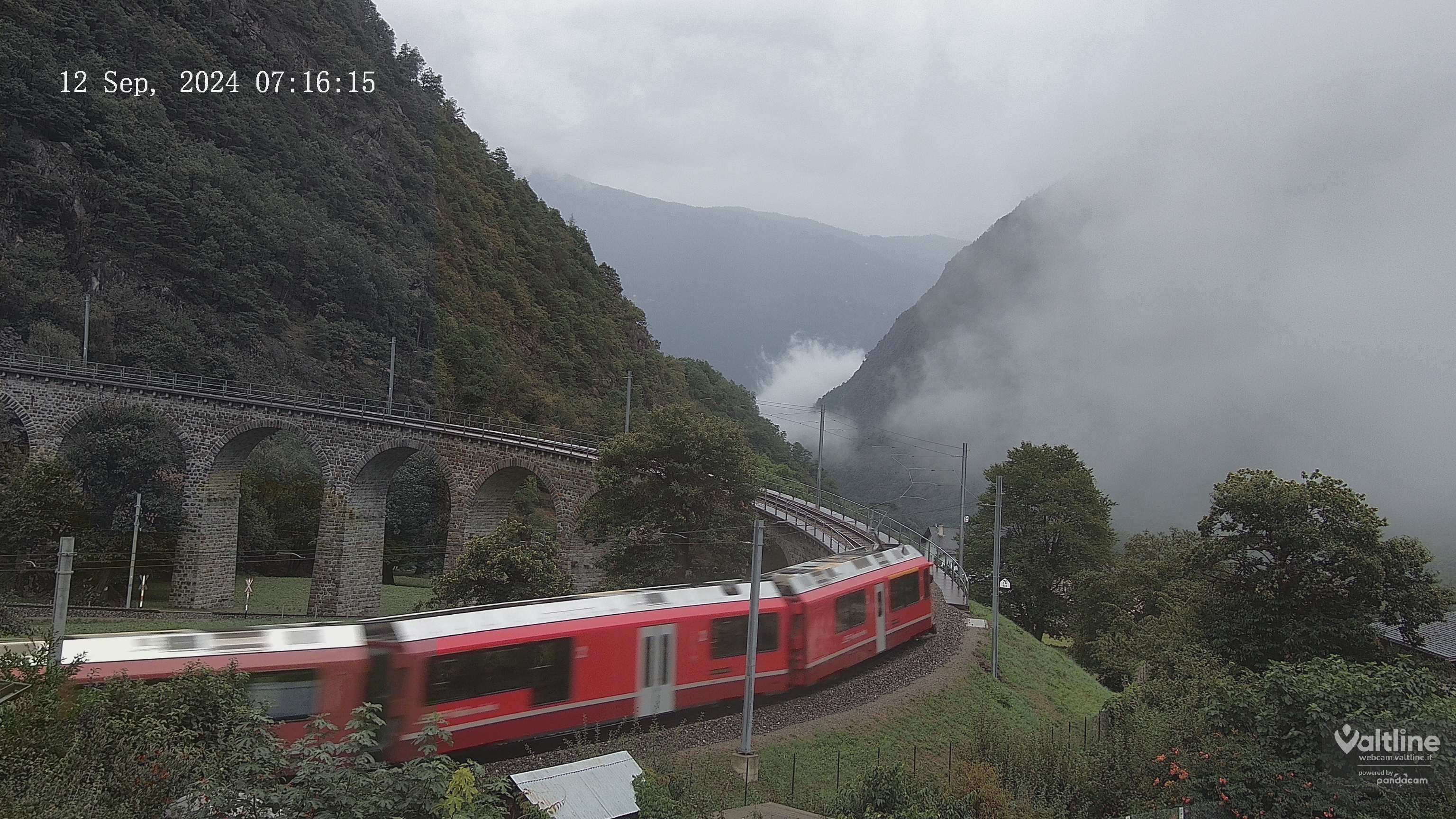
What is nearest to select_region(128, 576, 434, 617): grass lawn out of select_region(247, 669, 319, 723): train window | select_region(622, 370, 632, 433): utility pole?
select_region(622, 370, 632, 433): utility pole

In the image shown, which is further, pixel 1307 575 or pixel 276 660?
pixel 1307 575

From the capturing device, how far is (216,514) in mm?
47031

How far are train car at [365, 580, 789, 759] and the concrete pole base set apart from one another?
2348mm

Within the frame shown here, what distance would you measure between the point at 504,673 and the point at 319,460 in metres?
36.2

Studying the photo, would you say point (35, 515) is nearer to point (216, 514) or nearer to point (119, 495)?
point (119, 495)

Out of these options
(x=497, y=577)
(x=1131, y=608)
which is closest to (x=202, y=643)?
(x=497, y=577)

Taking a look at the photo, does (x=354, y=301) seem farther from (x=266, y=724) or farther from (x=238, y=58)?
(x=266, y=724)

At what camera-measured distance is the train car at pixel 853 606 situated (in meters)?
20.9

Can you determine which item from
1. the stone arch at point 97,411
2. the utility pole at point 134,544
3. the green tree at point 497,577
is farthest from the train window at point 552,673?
the stone arch at point 97,411

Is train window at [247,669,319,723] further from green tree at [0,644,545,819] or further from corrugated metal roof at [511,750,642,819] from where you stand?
corrugated metal roof at [511,750,642,819]

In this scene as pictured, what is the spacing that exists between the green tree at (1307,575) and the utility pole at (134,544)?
3985 centimetres

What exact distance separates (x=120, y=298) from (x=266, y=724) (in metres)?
57.4

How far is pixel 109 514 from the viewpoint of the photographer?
143ft

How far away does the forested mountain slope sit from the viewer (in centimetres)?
6041
